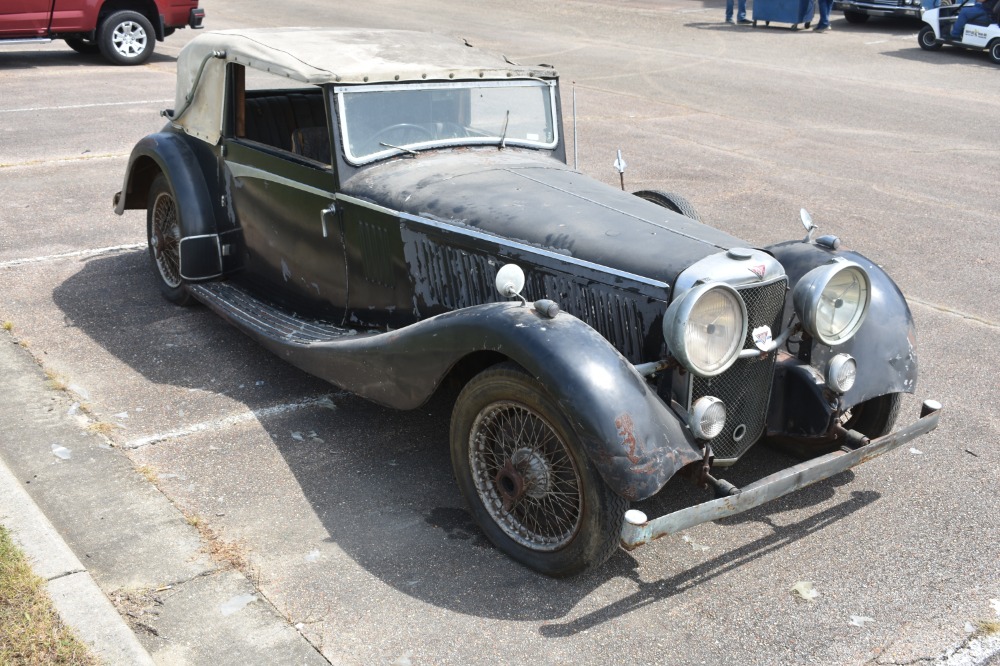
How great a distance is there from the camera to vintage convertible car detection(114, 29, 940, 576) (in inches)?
144

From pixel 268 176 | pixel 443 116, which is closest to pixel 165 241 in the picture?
pixel 268 176

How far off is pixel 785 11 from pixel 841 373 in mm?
17647

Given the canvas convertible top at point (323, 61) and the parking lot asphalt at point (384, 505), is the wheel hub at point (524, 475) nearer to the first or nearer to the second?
the parking lot asphalt at point (384, 505)

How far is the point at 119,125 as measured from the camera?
1116 centimetres

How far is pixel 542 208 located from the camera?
442cm

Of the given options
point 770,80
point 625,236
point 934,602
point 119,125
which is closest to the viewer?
point 934,602

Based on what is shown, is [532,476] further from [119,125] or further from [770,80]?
[770,80]

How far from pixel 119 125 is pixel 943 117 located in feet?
33.6

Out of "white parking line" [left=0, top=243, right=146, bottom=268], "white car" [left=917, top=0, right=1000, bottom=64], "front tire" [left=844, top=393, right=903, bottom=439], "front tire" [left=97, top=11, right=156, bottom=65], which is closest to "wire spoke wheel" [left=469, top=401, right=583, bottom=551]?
"front tire" [left=844, top=393, right=903, bottom=439]

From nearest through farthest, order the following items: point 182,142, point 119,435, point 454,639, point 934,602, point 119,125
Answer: point 454,639
point 934,602
point 119,435
point 182,142
point 119,125

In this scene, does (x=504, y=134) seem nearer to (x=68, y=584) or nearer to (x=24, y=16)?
(x=68, y=584)

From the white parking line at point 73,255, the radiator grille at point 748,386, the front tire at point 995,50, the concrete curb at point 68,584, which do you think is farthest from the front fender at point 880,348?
the front tire at point 995,50

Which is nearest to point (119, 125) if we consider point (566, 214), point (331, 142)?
point (331, 142)

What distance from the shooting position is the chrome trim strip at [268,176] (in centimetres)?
498
